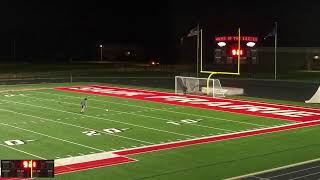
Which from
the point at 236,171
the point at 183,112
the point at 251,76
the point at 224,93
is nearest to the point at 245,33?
the point at 251,76

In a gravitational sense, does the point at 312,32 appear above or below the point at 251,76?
above

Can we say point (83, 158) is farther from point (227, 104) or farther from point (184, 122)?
point (227, 104)

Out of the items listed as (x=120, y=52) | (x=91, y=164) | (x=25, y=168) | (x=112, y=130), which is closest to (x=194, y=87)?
(x=112, y=130)

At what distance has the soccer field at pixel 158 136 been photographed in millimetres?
12336

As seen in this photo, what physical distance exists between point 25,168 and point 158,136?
10.1m

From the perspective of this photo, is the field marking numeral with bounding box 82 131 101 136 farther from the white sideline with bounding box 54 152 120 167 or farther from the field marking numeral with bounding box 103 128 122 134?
the white sideline with bounding box 54 152 120 167

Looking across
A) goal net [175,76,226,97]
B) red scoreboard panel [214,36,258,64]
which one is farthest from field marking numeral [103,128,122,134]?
goal net [175,76,226,97]

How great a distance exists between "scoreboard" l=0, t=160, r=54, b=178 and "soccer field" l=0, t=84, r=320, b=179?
4794 mm

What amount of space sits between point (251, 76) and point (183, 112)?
90.8 feet

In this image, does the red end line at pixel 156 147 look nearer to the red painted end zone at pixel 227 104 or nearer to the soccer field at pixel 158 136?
the soccer field at pixel 158 136

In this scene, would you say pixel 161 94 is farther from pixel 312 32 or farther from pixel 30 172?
pixel 312 32

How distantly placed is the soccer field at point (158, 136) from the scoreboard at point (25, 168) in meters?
4.79

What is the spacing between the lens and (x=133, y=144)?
592 inches

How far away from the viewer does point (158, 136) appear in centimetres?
1631
